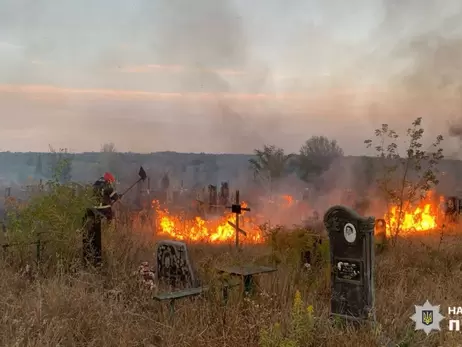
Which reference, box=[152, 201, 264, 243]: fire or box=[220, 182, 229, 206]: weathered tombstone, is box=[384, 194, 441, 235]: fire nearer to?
box=[152, 201, 264, 243]: fire

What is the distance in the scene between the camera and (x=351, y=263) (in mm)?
6773

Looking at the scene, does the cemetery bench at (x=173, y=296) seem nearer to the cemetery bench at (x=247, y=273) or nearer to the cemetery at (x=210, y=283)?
the cemetery at (x=210, y=283)

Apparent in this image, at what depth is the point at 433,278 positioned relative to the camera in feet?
26.9

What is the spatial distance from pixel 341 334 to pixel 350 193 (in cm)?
1319

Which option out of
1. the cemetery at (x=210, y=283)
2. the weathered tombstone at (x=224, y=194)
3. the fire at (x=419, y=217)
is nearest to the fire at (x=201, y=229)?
the cemetery at (x=210, y=283)

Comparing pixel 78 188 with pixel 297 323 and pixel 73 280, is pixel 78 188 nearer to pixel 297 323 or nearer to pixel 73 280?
pixel 73 280

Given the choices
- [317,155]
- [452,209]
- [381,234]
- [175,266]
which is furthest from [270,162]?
[175,266]

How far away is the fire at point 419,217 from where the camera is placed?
13620 millimetres

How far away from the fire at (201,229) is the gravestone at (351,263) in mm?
4921

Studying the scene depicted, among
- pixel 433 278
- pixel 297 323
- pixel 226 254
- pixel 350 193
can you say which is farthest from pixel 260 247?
pixel 350 193

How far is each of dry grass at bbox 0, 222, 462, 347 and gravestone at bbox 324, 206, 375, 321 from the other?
0.28 metres

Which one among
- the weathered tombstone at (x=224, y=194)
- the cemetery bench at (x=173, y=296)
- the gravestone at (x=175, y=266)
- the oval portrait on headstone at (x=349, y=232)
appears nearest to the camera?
the cemetery bench at (x=173, y=296)

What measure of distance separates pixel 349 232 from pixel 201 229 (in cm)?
673

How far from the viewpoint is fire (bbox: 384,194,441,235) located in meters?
13.6
